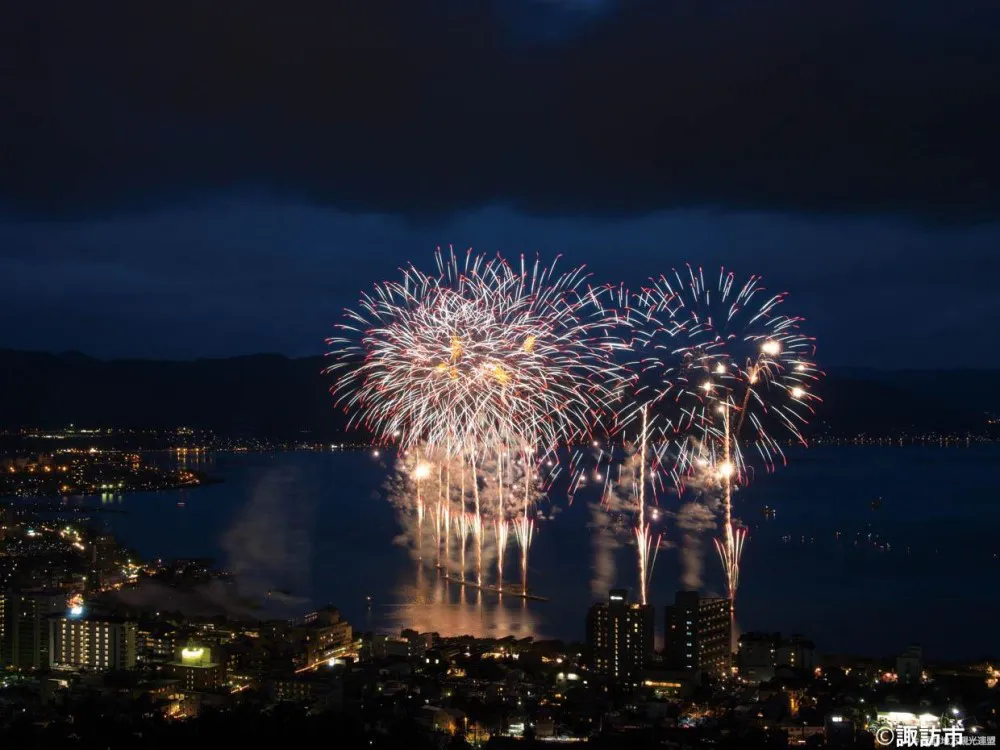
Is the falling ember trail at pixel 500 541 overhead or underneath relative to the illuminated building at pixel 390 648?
overhead

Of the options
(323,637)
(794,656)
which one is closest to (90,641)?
A: (323,637)

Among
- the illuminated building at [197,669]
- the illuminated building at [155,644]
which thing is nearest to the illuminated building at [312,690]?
the illuminated building at [197,669]

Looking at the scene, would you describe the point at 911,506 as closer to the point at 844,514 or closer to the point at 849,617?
the point at 844,514

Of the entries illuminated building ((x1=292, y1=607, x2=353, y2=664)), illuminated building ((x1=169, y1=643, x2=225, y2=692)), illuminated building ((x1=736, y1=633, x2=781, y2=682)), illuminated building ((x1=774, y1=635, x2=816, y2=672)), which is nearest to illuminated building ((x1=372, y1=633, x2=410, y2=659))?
illuminated building ((x1=292, y1=607, x2=353, y2=664))

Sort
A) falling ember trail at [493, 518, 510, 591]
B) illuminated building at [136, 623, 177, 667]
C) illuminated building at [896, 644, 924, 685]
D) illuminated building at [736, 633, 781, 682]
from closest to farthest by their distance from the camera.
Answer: illuminated building at [896, 644, 924, 685], illuminated building at [736, 633, 781, 682], illuminated building at [136, 623, 177, 667], falling ember trail at [493, 518, 510, 591]

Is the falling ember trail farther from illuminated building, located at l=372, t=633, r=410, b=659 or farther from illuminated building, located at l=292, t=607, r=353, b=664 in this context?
illuminated building, located at l=372, t=633, r=410, b=659

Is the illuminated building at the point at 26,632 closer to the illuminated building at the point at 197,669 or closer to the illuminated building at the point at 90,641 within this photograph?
the illuminated building at the point at 90,641

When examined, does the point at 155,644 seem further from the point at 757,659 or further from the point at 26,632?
the point at 757,659
